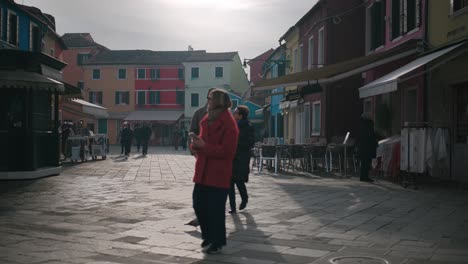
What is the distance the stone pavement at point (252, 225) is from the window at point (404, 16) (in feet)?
18.1

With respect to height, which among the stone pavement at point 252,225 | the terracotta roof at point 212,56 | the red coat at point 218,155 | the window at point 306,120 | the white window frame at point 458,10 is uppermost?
the terracotta roof at point 212,56

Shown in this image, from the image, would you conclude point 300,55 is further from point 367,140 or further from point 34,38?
point 367,140

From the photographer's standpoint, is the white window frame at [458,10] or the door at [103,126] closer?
the white window frame at [458,10]

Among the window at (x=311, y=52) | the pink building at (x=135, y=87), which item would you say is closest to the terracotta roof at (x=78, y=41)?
the pink building at (x=135, y=87)

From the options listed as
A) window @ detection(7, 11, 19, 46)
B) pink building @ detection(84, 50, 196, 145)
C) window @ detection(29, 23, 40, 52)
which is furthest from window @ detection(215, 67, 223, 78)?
window @ detection(7, 11, 19, 46)

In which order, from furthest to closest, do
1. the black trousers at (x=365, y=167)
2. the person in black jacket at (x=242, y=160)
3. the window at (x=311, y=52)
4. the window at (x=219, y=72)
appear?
the window at (x=219, y=72)
the window at (x=311, y=52)
the black trousers at (x=365, y=167)
the person in black jacket at (x=242, y=160)

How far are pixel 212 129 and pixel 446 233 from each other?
3258 millimetres

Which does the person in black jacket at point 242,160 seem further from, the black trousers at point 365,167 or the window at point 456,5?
the window at point 456,5

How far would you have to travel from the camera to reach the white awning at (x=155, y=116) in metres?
58.4

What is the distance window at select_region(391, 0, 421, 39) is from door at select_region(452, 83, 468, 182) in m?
2.83

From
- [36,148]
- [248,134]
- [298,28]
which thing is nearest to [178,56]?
[298,28]

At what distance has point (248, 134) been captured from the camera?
869 centimetres

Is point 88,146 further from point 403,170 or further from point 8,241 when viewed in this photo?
point 8,241

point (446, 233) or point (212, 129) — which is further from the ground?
point (212, 129)
